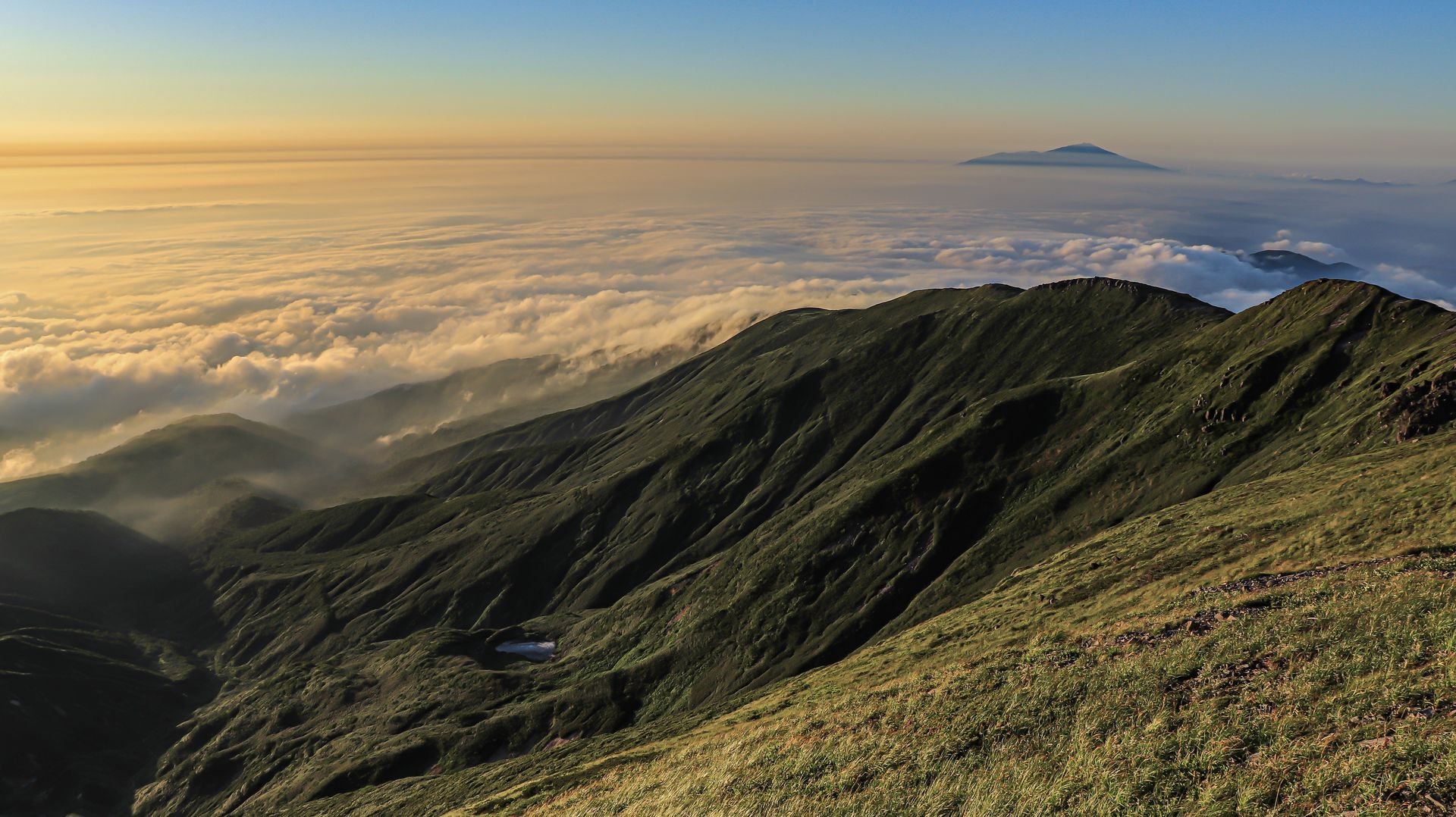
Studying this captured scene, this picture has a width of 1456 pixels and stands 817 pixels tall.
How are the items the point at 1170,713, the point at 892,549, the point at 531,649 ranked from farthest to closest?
the point at 531,649 < the point at 892,549 < the point at 1170,713

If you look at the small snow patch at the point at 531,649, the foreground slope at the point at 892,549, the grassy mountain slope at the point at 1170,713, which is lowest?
the small snow patch at the point at 531,649

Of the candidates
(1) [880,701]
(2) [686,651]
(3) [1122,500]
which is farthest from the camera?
(2) [686,651]

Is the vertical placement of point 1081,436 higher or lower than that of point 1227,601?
lower

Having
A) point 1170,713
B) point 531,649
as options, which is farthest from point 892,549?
point 1170,713

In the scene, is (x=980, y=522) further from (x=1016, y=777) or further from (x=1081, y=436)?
(x=1016, y=777)

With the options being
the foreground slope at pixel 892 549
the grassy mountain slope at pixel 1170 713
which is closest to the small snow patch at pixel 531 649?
the foreground slope at pixel 892 549

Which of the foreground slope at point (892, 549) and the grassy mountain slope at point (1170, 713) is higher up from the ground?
the grassy mountain slope at point (1170, 713)

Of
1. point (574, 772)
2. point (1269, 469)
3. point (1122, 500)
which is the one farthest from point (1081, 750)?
point (1122, 500)

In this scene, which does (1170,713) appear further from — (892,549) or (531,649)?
(531,649)

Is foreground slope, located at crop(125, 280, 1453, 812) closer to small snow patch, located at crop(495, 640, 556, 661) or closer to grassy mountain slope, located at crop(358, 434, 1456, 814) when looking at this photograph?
Answer: small snow patch, located at crop(495, 640, 556, 661)

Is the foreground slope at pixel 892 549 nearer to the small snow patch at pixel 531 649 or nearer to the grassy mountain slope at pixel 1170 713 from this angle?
the small snow patch at pixel 531 649

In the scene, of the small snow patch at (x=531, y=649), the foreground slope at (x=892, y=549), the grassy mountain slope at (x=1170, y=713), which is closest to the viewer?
the grassy mountain slope at (x=1170, y=713)
